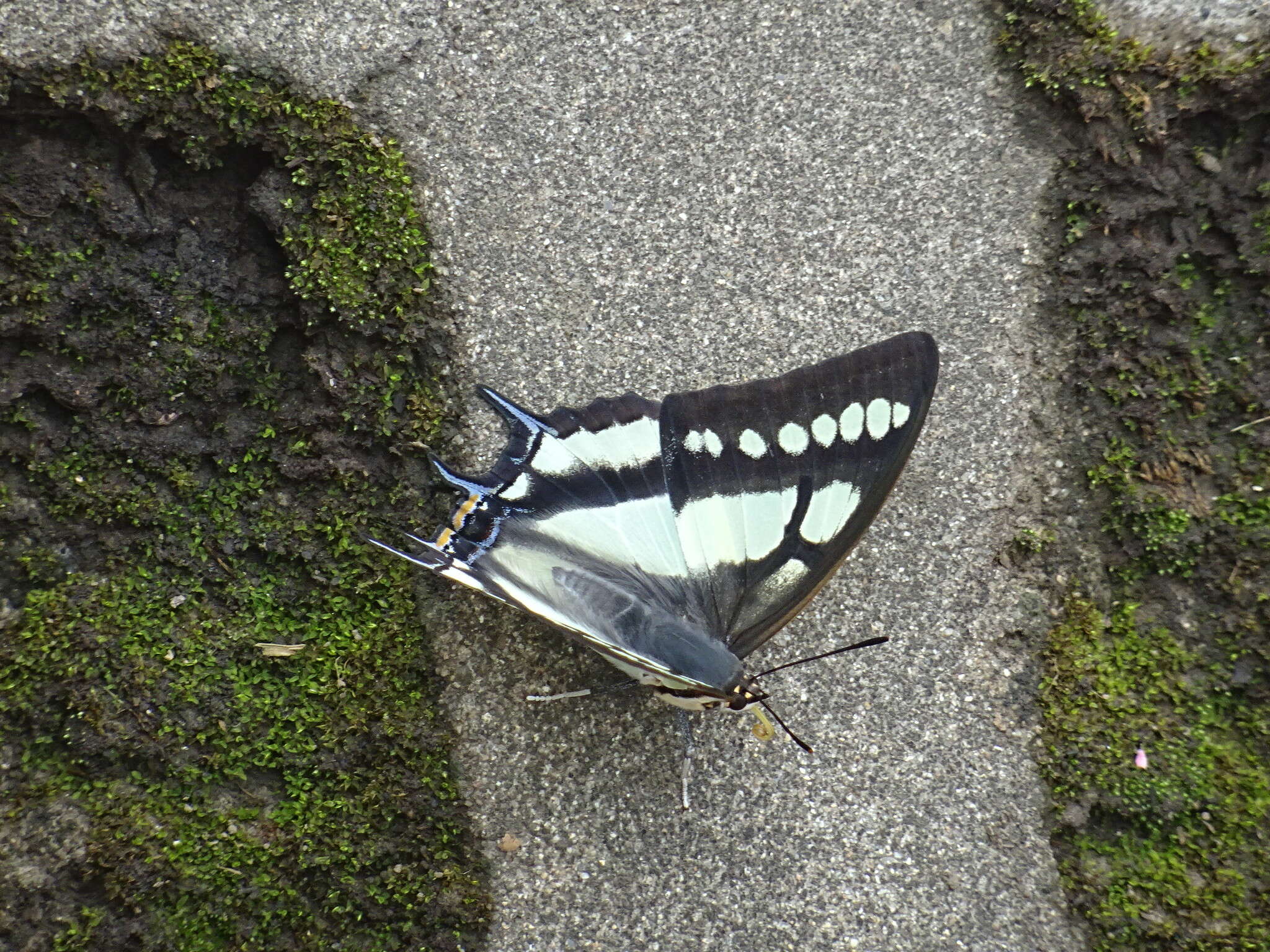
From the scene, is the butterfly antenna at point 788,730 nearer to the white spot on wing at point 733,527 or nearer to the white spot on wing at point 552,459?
the white spot on wing at point 733,527

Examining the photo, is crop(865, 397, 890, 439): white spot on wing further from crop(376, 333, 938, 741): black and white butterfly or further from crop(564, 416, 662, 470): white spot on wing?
crop(564, 416, 662, 470): white spot on wing

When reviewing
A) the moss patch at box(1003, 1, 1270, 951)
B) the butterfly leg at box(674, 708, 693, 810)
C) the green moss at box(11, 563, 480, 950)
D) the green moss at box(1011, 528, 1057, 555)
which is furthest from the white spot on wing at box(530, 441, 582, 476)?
the moss patch at box(1003, 1, 1270, 951)

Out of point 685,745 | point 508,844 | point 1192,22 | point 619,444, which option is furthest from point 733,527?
point 1192,22

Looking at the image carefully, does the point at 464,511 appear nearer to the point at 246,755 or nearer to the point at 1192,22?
the point at 246,755

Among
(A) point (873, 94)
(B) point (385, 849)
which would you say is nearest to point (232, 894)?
(B) point (385, 849)

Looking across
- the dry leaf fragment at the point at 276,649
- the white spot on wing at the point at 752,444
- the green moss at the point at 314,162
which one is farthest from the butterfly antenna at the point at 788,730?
the green moss at the point at 314,162

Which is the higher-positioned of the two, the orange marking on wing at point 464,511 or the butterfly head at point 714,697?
the butterfly head at point 714,697
